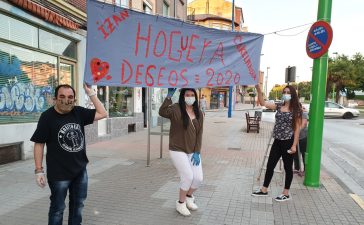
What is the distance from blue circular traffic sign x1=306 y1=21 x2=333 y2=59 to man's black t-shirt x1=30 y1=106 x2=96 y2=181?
4423 mm

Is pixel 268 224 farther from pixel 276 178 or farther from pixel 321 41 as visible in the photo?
pixel 321 41

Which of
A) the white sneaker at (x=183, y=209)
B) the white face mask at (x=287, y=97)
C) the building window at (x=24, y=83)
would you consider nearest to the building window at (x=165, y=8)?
the building window at (x=24, y=83)

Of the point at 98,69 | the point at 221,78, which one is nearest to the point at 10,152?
the point at 98,69

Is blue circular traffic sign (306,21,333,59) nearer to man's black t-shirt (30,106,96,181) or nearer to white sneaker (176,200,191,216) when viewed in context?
white sneaker (176,200,191,216)

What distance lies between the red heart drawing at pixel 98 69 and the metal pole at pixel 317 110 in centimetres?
373

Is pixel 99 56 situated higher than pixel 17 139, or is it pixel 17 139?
pixel 99 56

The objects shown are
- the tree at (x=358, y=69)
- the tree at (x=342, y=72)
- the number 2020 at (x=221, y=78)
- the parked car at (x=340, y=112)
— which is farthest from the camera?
the tree at (x=358, y=69)

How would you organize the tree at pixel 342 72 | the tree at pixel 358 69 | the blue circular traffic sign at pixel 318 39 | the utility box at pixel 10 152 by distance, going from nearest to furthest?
the blue circular traffic sign at pixel 318 39 → the utility box at pixel 10 152 → the tree at pixel 342 72 → the tree at pixel 358 69

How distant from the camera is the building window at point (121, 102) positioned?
12398 millimetres

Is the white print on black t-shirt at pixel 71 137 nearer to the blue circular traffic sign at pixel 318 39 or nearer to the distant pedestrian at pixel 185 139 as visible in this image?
the distant pedestrian at pixel 185 139

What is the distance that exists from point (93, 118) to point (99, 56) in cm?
174

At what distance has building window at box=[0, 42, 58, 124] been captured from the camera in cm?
716

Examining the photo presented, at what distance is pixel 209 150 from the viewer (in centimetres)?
958

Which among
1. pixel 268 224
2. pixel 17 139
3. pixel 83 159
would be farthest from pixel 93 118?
pixel 17 139
